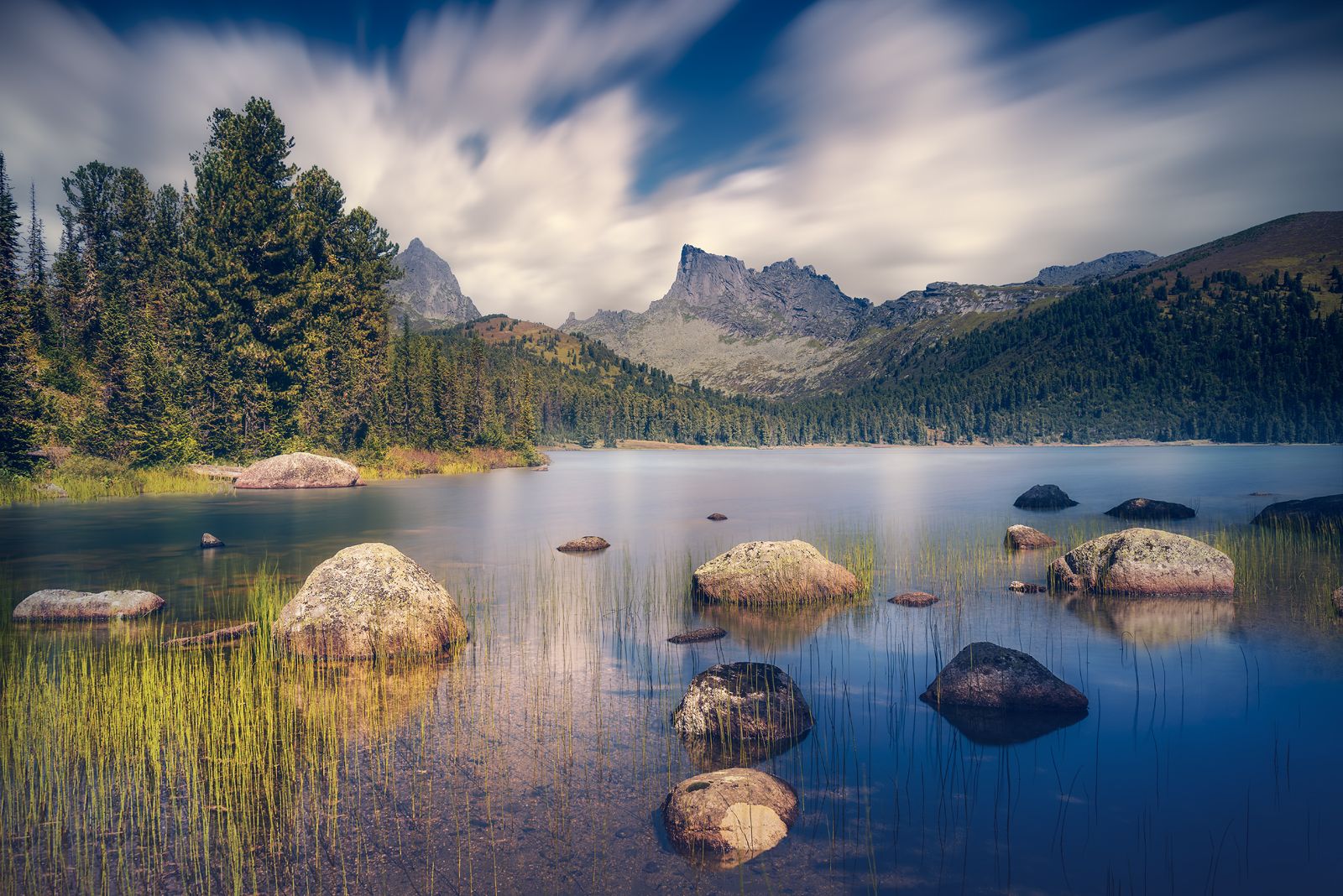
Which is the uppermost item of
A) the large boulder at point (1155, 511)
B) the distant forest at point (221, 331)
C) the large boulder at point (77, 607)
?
the distant forest at point (221, 331)

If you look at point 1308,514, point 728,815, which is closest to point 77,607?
point 728,815

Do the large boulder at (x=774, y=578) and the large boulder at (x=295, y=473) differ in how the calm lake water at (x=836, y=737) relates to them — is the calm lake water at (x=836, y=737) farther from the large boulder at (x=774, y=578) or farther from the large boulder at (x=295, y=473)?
the large boulder at (x=295, y=473)

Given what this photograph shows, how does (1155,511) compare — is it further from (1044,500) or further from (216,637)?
(216,637)

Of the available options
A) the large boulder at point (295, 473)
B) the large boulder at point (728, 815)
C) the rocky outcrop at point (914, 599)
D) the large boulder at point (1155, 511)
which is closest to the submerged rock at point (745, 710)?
the large boulder at point (728, 815)

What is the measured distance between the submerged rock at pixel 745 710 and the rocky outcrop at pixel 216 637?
10460 mm

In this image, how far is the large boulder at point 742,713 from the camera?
994cm

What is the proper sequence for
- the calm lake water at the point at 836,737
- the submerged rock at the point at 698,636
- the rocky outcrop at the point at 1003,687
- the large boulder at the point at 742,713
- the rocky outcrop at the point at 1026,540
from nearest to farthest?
the calm lake water at the point at 836,737, the large boulder at the point at 742,713, the rocky outcrop at the point at 1003,687, the submerged rock at the point at 698,636, the rocky outcrop at the point at 1026,540

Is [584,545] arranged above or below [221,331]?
below

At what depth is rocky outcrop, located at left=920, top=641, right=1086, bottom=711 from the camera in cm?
1127

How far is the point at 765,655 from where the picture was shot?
14273mm

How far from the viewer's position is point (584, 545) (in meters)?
28.8

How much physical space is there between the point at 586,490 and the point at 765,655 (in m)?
49.2

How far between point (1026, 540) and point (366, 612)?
→ 80.5 ft

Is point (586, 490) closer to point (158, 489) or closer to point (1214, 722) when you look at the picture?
point (158, 489)
